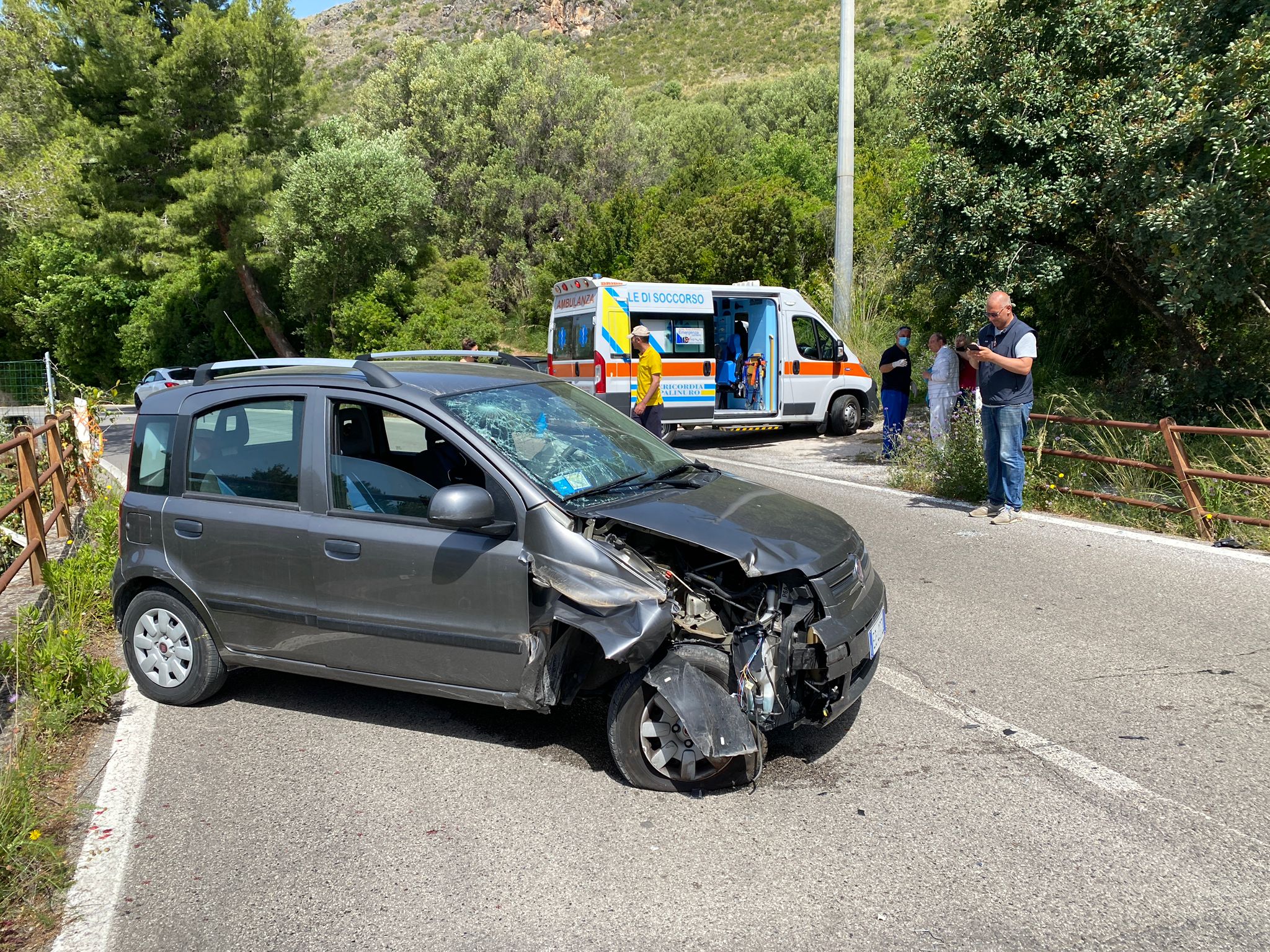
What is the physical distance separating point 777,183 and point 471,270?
11.7 metres

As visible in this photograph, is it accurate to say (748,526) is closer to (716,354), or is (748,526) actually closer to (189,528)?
(189,528)

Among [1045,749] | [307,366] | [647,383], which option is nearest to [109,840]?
[307,366]

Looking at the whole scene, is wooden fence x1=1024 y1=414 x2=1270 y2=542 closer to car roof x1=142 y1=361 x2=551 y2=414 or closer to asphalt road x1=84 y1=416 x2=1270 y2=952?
asphalt road x1=84 y1=416 x2=1270 y2=952

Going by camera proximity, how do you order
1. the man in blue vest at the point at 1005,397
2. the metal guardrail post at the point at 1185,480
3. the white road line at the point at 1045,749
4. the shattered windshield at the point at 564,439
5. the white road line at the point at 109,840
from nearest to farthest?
the white road line at the point at 109,840, the white road line at the point at 1045,749, the shattered windshield at the point at 564,439, the metal guardrail post at the point at 1185,480, the man in blue vest at the point at 1005,397

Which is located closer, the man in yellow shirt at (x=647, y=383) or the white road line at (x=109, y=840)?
the white road line at (x=109, y=840)

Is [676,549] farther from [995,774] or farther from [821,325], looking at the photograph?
[821,325]

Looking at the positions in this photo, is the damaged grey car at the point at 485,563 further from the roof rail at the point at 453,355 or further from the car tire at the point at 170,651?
the roof rail at the point at 453,355

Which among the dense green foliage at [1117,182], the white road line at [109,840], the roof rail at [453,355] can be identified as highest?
the dense green foliage at [1117,182]

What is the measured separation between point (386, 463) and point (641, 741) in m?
1.85

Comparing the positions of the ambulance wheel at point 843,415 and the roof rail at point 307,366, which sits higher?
the roof rail at point 307,366

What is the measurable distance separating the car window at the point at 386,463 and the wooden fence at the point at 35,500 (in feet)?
8.46

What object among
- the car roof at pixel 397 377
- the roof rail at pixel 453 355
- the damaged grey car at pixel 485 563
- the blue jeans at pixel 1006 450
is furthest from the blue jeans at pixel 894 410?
the car roof at pixel 397 377

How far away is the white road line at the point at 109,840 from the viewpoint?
A: 10.8 ft

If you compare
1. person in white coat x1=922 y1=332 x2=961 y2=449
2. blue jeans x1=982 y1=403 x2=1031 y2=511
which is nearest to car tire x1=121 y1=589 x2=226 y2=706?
blue jeans x1=982 y1=403 x2=1031 y2=511
